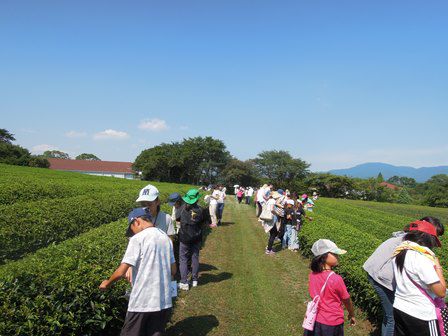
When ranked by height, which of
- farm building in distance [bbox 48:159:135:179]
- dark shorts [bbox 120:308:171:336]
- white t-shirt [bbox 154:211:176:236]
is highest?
farm building in distance [bbox 48:159:135:179]

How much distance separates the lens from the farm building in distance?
78750mm

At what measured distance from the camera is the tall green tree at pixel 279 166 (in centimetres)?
7662

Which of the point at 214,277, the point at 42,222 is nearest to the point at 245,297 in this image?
the point at 214,277

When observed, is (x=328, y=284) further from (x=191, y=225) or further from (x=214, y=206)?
(x=214, y=206)

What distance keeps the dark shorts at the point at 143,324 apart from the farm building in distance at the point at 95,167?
3031 inches

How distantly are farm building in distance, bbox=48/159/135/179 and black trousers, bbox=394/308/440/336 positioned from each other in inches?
3057

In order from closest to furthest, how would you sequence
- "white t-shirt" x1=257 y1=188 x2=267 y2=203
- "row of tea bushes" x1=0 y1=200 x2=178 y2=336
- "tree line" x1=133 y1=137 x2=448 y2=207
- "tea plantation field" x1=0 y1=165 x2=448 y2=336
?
"row of tea bushes" x1=0 y1=200 x2=178 y2=336 → "tea plantation field" x1=0 y1=165 x2=448 y2=336 → "white t-shirt" x1=257 y1=188 x2=267 y2=203 → "tree line" x1=133 y1=137 x2=448 y2=207

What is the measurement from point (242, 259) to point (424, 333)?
6.57 meters

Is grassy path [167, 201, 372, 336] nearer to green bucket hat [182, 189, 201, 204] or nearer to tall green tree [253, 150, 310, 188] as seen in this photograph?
green bucket hat [182, 189, 201, 204]

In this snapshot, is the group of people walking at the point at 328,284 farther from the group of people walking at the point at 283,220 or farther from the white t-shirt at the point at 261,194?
the white t-shirt at the point at 261,194

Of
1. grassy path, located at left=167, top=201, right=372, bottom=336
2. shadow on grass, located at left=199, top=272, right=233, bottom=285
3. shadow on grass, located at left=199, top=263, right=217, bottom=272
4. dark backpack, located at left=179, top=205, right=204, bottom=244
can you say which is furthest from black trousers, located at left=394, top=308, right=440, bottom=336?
shadow on grass, located at left=199, top=263, right=217, bottom=272

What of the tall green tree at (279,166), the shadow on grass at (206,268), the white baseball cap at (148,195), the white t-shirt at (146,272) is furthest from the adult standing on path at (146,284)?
the tall green tree at (279,166)

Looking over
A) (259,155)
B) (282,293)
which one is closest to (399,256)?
(282,293)

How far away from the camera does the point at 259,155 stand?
8225cm
